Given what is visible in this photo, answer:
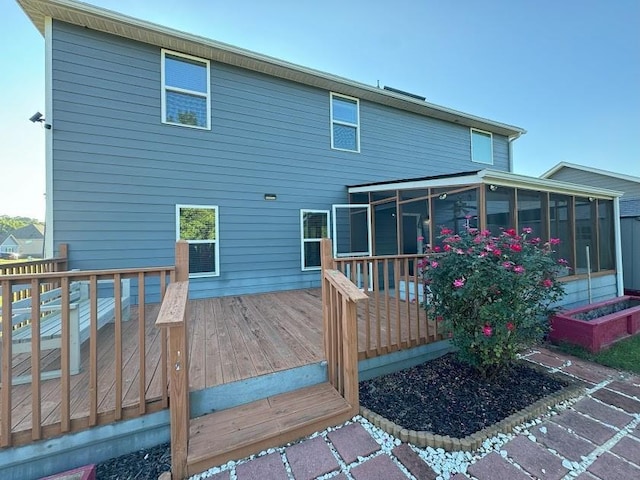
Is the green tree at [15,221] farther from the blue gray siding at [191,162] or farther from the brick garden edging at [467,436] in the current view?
the brick garden edging at [467,436]

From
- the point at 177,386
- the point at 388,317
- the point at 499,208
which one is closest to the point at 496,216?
the point at 499,208

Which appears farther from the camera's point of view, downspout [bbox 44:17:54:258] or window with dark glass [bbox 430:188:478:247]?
window with dark glass [bbox 430:188:478:247]

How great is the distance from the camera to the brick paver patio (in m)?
1.75

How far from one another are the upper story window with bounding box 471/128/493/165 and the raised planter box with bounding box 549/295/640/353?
593cm

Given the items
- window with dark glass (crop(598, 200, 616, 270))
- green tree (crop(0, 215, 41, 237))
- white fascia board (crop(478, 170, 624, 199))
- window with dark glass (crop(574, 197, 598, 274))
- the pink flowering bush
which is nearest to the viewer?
the pink flowering bush

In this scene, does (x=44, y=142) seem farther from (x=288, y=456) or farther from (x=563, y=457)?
(x=563, y=457)

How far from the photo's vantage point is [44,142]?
14.8 feet

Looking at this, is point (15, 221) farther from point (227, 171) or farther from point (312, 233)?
point (312, 233)

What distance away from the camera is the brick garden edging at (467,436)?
1.97m

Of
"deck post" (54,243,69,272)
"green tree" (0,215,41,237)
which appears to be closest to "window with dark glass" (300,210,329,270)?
"deck post" (54,243,69,272)

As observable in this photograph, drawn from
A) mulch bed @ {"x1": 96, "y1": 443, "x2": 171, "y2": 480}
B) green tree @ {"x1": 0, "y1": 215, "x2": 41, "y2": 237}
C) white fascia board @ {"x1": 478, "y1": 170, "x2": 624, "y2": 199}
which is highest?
green tree @ {"x1": 0, "y1": 215, "x2": 41, "y2": 237}

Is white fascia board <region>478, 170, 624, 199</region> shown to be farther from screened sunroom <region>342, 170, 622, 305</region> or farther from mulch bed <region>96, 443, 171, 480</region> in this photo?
mulch bed <region>96, 443, 171, 480</region>

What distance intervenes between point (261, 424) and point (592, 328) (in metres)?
4.38

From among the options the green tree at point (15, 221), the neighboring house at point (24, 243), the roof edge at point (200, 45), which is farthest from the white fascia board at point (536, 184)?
the green tree at point (15, 221)
